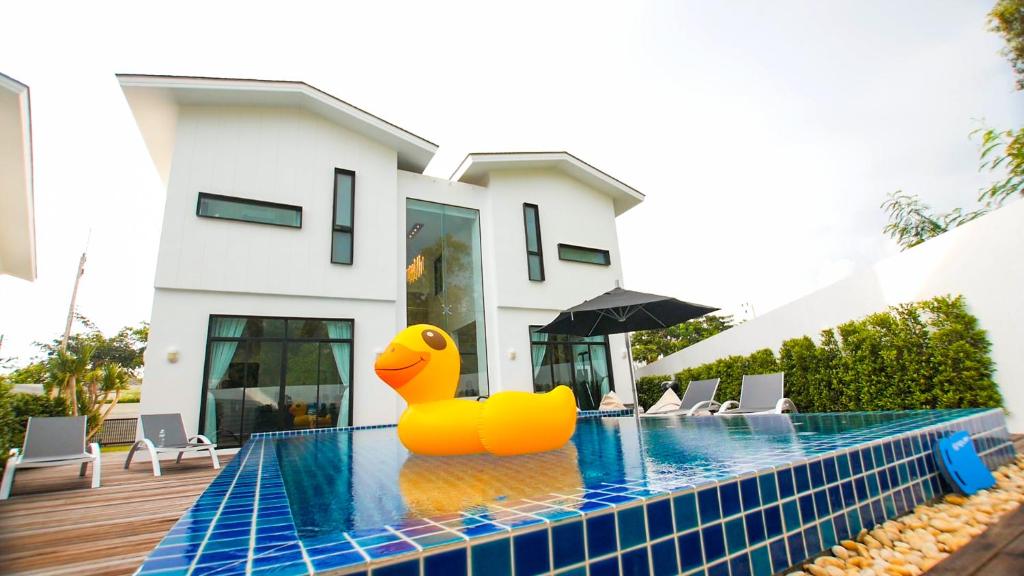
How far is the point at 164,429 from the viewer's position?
6188 mm

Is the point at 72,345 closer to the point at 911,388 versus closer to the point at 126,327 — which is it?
the point at 126,327

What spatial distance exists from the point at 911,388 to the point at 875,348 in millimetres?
839

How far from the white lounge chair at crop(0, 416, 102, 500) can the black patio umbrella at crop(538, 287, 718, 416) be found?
20.5 ft

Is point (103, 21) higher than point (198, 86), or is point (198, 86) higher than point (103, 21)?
point (103, 21)

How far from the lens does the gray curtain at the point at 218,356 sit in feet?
24.8

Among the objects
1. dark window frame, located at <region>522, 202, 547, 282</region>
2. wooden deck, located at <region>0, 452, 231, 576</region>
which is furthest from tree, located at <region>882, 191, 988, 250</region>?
wooden deck, located at <region>0, 452, 231, 576</region>

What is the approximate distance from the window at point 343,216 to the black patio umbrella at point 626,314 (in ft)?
17.8

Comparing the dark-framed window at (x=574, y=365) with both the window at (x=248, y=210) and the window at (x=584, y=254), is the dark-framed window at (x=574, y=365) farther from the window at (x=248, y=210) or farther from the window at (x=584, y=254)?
the window at (x=248, y=210)

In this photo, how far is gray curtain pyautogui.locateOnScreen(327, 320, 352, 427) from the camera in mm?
8648

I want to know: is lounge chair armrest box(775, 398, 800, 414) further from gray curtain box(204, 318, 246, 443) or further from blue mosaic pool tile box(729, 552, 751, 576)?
gray curtain box(204, 318, 246, 443)

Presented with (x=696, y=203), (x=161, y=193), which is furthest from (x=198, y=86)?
(x=696, y=203)

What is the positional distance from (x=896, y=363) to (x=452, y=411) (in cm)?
749

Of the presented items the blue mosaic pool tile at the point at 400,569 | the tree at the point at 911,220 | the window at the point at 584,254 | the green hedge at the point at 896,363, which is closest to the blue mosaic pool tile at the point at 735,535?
the blue mosaic pool tile at the point at 400,569

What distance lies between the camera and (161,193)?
11914mm
